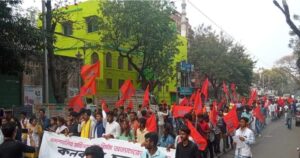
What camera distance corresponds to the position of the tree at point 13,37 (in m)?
16.4

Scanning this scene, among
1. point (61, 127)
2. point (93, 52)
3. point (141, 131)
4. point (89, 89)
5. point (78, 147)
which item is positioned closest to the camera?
point (141, 131)

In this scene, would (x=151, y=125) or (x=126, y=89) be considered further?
(x=126, y=89)

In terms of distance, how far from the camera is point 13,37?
17016mm

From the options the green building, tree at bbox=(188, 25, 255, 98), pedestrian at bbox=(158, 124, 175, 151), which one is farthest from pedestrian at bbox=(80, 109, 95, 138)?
tree at bbox=(188, 25, 255, 98)

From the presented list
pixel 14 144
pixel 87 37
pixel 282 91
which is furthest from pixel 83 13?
pixel 282 91

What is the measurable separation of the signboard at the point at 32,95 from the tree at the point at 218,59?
75.1ft

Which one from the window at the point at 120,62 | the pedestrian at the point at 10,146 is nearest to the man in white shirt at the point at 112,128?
the pedestrian at the point at 10,146

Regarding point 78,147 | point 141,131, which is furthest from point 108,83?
point 141,131

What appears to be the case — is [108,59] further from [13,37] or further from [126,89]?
[126,89]

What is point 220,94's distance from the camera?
58094 millimetres

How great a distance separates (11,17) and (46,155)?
8.71 m

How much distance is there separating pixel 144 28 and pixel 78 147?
19.7m

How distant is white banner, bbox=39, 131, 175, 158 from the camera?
8.41 m

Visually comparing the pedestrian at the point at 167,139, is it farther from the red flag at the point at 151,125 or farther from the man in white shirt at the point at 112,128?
the man in white shirt at the point at 112,128
